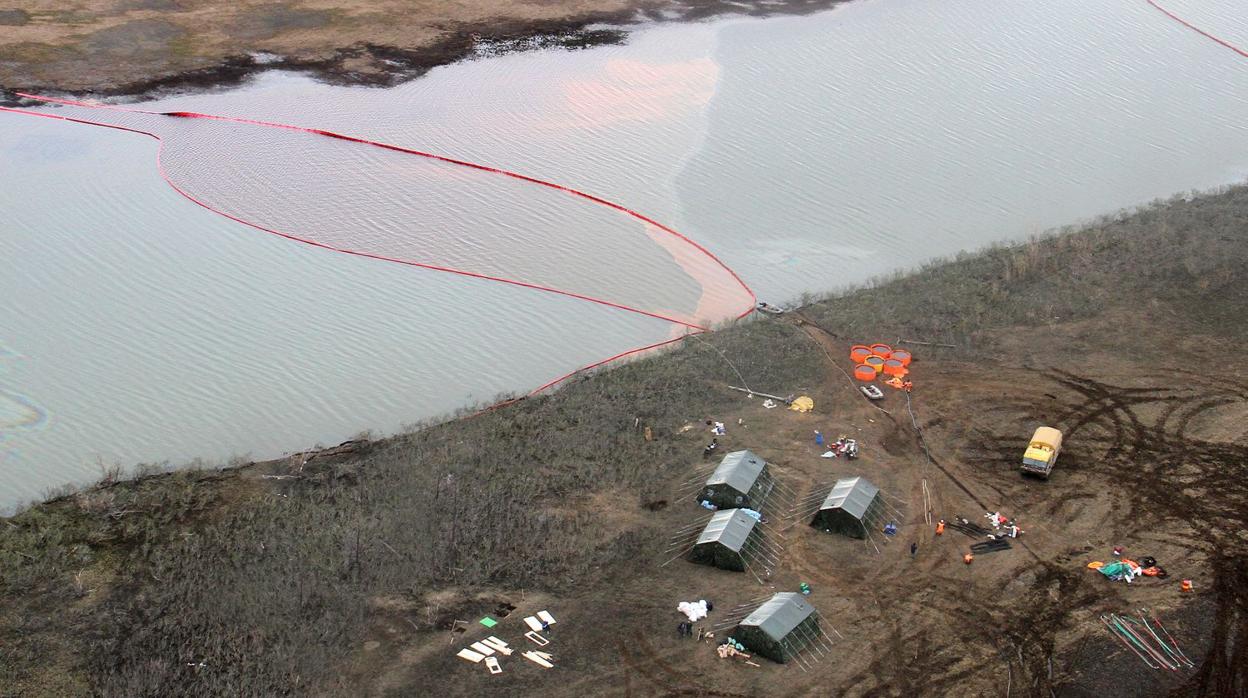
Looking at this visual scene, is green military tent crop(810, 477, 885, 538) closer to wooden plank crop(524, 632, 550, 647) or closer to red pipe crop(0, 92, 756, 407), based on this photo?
wooden plank crop(524, 632, 550, 647)

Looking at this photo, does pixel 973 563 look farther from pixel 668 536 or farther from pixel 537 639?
pixel 537 639

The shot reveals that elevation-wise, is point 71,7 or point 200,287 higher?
point 71,7

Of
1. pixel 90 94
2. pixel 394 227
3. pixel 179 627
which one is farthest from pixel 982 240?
pixel 90 94

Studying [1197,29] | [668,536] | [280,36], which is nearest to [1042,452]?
[668,536]

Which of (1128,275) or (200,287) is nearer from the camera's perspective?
(200,287)

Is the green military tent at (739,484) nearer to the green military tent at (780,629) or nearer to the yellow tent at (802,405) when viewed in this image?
the yellow tent at (802,405)

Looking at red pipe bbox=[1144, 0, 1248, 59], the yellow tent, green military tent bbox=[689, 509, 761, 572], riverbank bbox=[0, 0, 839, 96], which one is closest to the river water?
red pipe bbox=[1144, 0, 1248, 59]

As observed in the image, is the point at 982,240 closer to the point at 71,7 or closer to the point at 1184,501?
the point at 1184,501
